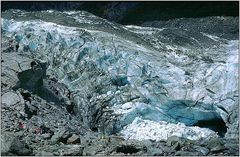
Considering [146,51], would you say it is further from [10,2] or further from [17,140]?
[10,2]

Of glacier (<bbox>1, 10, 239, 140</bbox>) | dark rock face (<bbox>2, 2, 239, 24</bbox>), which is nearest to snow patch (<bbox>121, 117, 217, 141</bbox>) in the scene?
glacier (<bbox>1, 10, 239, 140</bbox>)

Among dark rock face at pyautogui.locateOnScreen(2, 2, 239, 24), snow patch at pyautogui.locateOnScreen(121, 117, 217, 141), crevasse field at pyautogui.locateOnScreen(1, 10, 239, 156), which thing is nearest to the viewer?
snow patch at pyautogui.locateOnScreen(121, 117, 217, 141)

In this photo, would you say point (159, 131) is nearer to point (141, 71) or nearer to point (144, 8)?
point (141, 71)

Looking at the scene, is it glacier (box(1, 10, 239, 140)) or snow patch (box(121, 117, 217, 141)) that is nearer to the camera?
snow patch (box(121, 117, 217, 141))

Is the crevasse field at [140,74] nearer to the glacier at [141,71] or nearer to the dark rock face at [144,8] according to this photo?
the glacier at [141,71]

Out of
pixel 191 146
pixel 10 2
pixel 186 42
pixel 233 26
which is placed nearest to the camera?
pixel 191 146

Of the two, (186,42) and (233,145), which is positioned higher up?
(186,42)

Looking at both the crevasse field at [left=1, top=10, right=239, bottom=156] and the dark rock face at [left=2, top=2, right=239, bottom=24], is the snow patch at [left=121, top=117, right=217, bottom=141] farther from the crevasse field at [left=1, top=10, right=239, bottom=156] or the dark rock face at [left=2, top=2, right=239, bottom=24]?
the dark rock face at [left=2, top=2, right=239, bottom=24]

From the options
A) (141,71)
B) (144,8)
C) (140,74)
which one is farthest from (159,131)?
(144,8)

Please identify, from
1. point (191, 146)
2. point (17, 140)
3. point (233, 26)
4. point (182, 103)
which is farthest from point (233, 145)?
point (233, 26)
